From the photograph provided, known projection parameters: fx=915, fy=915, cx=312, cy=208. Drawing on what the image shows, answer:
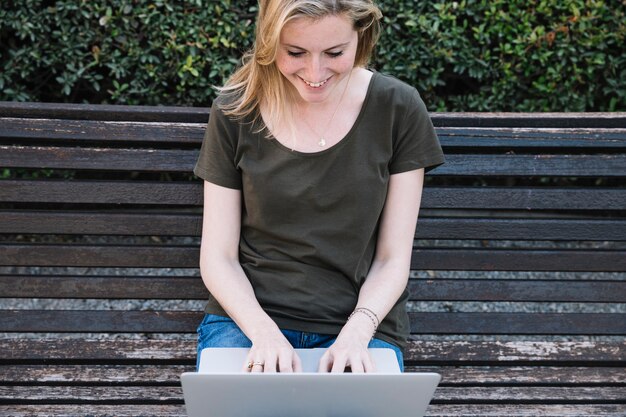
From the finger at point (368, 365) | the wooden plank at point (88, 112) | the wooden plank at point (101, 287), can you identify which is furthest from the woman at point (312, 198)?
the wooden plank at point (88, 112)

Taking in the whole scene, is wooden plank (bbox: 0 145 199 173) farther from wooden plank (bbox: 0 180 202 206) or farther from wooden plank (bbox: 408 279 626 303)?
wooden plank (bbox: 408 279 626 303)

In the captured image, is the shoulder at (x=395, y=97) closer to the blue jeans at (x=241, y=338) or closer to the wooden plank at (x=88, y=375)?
the blue jeans at (x=241, y=338)

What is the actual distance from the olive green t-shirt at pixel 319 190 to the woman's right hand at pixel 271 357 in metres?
0.21

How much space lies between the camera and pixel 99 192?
3.00 metres

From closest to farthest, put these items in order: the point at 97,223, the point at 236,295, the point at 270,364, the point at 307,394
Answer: the point at 307,394
the point at 270,364
the point at 236,295
the point at 97,223

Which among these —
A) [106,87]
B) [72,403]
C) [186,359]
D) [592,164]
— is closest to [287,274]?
[186,359]

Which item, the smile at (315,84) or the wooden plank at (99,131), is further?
the wooden plank at (99,131)

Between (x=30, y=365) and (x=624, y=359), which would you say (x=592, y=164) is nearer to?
(x=624, y=359)

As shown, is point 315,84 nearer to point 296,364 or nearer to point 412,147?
point 412,147

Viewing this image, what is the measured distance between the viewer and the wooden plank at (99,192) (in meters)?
2.99

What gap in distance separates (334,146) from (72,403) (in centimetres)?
122

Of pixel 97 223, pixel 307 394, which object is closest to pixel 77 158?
pixel 97 223

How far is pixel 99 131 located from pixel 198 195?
0.38m

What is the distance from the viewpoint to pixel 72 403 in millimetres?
2941
